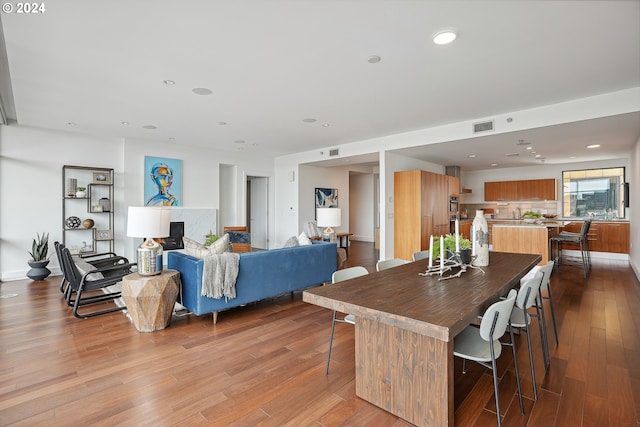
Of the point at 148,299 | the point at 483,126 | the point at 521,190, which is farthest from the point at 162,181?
the point at 521,190

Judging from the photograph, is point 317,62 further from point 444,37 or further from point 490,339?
point 490,339

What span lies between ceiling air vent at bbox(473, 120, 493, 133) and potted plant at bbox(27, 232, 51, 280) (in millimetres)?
7559

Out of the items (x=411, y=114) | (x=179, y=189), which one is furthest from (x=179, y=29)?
(x=179, y=189)

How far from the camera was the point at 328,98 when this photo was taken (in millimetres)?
4258

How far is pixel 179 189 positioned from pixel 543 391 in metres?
7.20

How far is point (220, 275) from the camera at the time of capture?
11.2 ft

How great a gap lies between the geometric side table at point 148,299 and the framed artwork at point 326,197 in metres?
6.05

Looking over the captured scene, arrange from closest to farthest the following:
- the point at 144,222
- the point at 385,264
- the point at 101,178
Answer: the point at 385,264 → the point at 144,222 → the point at 101,178

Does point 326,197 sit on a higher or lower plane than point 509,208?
higher

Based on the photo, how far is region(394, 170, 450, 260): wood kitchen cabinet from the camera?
6.67m

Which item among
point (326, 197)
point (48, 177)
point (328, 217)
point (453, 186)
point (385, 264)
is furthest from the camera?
point (326, 197)

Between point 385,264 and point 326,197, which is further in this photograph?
point 326,197

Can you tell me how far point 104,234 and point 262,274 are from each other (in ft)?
14.6

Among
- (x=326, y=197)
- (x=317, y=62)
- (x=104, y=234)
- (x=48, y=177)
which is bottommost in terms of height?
(x=104, y=234)
